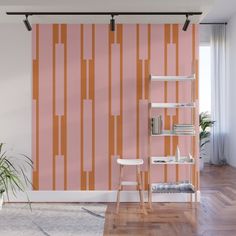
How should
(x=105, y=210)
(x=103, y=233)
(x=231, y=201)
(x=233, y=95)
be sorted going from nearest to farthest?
1. (x=103, y=233)
2. (x=105, y=210)
3. (x=231, y=201)
4. (x=233, y=95)

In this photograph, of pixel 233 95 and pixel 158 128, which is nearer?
pixel 158 128

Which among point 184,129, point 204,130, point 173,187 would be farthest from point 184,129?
point 204,130

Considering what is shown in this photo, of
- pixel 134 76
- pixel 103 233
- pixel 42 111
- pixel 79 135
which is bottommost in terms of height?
pixel 103 233

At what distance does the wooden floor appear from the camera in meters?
3.53

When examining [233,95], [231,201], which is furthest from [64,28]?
[233,95]

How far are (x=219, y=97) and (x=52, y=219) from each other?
17.2 ft

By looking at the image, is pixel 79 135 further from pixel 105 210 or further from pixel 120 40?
pixel 120 40

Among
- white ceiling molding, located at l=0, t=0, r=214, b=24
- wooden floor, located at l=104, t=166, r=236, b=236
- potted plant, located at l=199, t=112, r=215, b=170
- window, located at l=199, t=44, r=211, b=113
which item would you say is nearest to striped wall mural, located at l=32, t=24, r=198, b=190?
white ceiling molding, located at l=0, t=0, r=214, b=24

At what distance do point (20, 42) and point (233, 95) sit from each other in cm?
470

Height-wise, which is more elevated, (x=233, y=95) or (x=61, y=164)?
(x=233, y=95)

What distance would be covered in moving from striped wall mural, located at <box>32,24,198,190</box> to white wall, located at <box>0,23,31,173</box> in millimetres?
123

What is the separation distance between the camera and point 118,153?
15.7 feet

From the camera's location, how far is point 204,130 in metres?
7.70

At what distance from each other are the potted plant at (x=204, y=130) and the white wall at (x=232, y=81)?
0.45 metres
